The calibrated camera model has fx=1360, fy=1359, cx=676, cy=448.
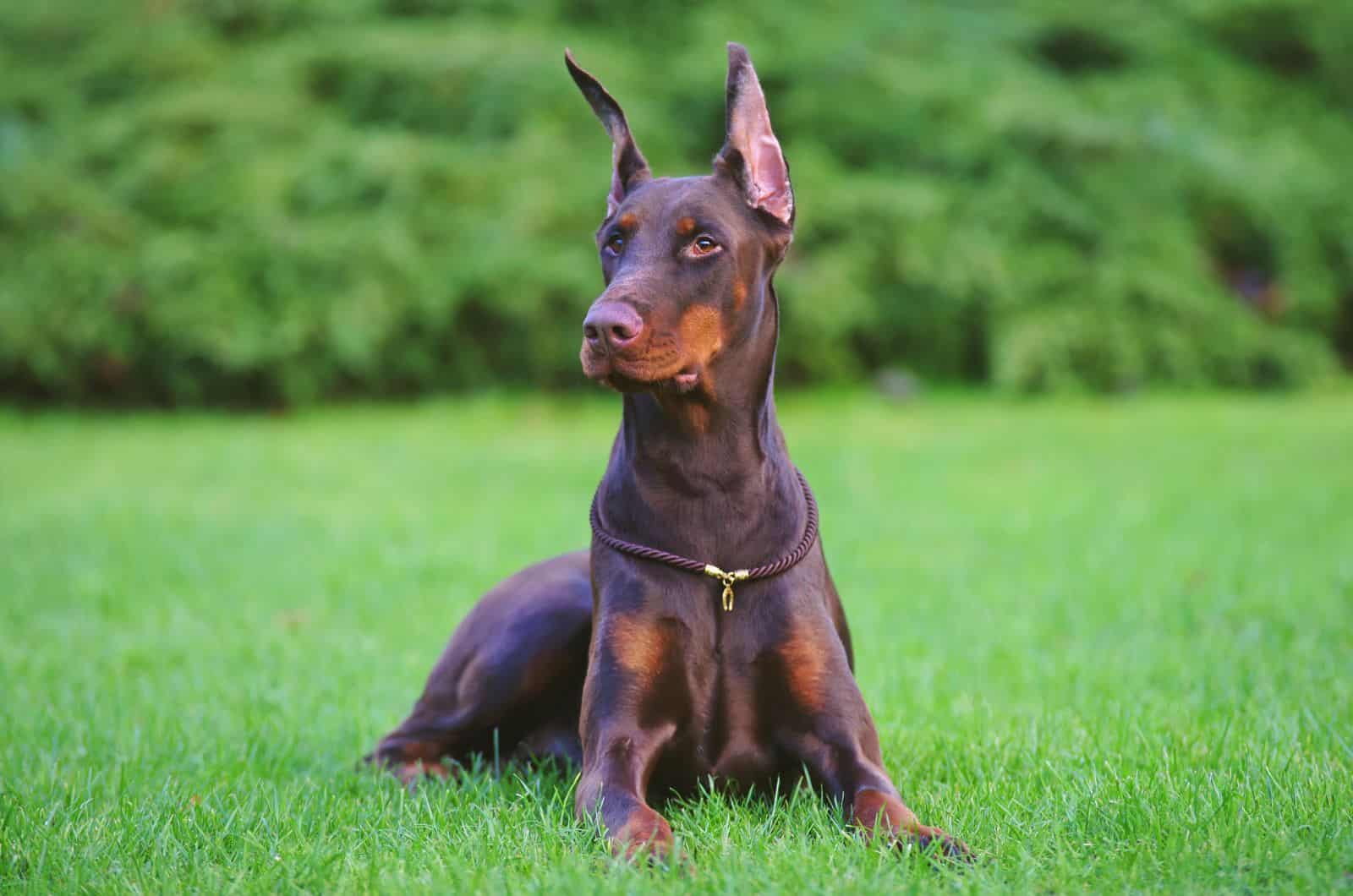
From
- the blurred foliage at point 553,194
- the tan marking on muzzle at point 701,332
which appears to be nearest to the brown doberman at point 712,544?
the tan marking on muzzle at point 701,332

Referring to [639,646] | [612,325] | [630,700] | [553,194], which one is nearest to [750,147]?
[612,325]

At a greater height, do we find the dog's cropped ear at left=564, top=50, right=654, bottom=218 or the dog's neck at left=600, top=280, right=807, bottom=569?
the dog's cropped ear at left=564, top=50, right=654, bottom=218

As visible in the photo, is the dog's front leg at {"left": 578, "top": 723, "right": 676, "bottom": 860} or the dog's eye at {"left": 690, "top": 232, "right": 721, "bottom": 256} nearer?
the dog's front leg at {"left": 578, "top": 723, "right": 676, "bottom": 860}

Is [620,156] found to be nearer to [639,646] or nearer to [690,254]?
[690,254]

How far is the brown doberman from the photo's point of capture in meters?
3.04

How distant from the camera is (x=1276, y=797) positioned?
10.1 feet

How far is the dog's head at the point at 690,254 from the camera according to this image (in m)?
2.87

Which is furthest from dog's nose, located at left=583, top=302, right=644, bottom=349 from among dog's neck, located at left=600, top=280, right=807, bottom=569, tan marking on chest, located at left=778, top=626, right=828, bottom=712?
tan marking on chest, located at left=778, top=626, right=828, bottom=712

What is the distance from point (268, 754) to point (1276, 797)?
9.11ft

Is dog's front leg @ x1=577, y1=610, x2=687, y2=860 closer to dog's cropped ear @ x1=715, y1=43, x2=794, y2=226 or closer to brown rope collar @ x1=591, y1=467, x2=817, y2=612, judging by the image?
brown rope collar @ x1=591, y1=467, x2=817, y2=612

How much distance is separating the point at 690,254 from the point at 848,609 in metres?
4.00

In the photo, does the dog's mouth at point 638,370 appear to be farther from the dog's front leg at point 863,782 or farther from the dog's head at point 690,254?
the dog's front leg at point 863,782

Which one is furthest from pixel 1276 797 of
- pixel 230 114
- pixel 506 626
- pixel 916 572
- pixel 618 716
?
pixel 230 114

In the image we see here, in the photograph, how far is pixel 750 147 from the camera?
3.28 metres
